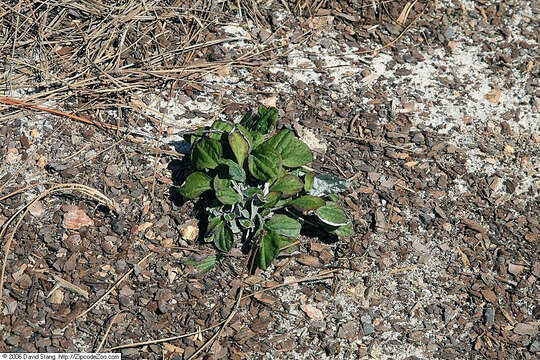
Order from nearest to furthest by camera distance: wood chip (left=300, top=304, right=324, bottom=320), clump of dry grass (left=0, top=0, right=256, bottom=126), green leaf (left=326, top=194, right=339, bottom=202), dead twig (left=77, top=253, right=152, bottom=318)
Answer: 1. dead twig (left=77, top=253, right=152, bottom=318)
2. wood chip (left=300, top=304, right=324, bottom=320)
3. green leaf (left=326, top=194, right=339, bottom=202)
4. clump of dry grass (left=0, top=0, right=256, bottom=126)

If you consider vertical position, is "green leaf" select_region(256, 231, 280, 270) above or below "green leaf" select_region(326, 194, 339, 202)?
below

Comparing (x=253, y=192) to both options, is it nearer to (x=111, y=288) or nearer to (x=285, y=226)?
Result: (x=285, y=226)

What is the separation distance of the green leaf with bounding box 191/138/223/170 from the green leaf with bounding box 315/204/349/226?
18.3 inches

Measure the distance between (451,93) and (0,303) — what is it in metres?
2.37

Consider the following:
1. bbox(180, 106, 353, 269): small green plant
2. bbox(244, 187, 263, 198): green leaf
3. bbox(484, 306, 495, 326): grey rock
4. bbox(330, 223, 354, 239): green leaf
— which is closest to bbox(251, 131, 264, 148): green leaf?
bbox(180, 106, 353, 269): small green plant

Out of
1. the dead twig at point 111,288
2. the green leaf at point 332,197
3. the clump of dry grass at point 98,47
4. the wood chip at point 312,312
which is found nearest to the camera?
the dead twig at point 111,288

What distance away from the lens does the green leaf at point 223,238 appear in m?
2.68

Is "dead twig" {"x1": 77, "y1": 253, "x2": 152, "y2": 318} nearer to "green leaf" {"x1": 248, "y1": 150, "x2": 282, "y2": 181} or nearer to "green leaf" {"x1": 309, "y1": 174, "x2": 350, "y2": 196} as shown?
"green leaf" {"x1": 248, "y1": 150, "x2": 282, "y2": 181}

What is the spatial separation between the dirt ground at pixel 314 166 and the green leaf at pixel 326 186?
220mm

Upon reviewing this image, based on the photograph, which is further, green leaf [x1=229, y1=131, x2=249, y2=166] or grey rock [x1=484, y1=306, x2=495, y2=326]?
grey rock [x1=484, y1=306, x2=495, y2=326]

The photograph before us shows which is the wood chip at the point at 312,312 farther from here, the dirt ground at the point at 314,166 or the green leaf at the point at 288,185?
the green leaf at the point at 288,185

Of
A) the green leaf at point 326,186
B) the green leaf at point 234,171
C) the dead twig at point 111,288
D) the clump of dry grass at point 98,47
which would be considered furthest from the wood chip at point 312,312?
the clump of dry grass at point 98,47

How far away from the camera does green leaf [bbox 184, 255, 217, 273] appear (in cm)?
272

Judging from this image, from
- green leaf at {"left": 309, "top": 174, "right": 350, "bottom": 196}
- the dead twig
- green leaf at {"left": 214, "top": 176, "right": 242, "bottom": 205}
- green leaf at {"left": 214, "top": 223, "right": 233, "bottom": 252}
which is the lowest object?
the dead twig
